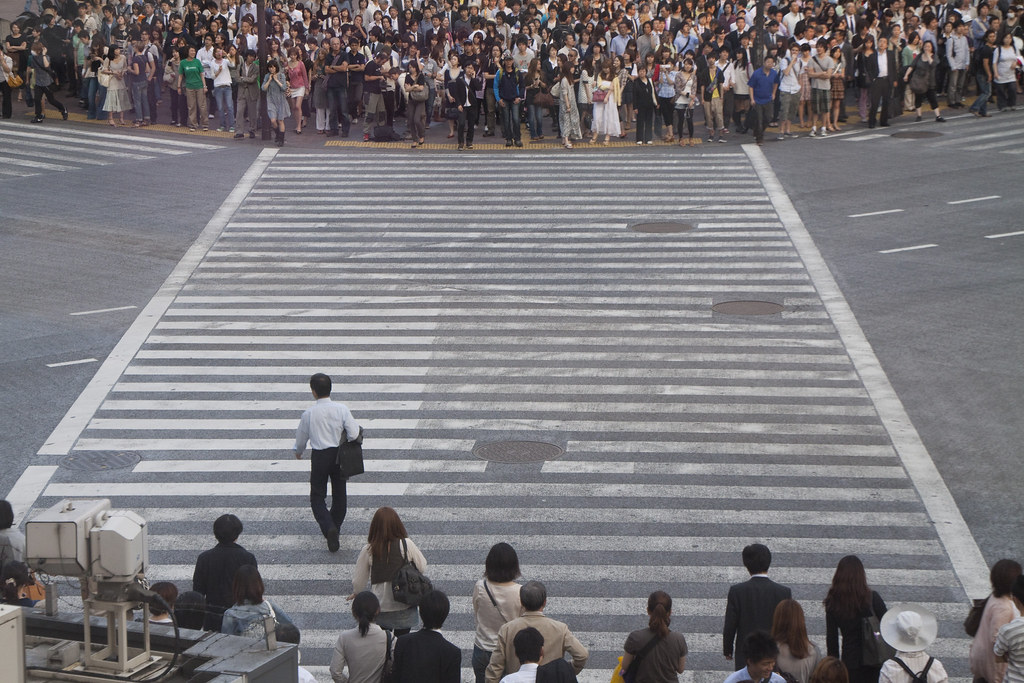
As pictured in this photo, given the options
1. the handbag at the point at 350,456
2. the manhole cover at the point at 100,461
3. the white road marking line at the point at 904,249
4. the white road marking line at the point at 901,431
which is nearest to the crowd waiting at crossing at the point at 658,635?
the handbag at the point at 350,456

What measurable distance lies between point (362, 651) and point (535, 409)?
8197 mm

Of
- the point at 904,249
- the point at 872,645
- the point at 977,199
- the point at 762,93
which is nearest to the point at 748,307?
the point at 904,249

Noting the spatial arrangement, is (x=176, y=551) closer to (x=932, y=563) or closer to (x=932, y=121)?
(x=932, y=563)

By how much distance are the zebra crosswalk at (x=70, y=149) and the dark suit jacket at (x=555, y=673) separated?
22.4m

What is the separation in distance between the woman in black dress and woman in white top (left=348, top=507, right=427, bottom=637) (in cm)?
283

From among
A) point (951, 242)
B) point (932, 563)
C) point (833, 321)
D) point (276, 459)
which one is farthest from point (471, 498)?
point (951, 242)

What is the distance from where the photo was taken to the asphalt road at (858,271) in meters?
15.2

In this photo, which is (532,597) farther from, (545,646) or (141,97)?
(141,97)

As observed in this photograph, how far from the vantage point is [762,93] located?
28875 mm

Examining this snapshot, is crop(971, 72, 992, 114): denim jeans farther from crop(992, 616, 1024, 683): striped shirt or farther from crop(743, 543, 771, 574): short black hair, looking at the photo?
crop(992, 616, 1024, 683): striped shirt

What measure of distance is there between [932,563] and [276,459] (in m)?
6.87

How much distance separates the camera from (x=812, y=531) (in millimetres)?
12852

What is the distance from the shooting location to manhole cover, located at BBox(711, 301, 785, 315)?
19.5 meters

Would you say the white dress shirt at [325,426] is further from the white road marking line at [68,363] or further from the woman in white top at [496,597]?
the white road marking line at [68,363]
